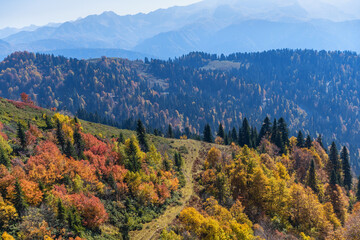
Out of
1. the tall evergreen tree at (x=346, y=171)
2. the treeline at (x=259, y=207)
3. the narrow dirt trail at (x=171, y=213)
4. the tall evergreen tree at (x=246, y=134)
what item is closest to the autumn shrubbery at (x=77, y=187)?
the narrow dirt trail at (x=171, y=213)

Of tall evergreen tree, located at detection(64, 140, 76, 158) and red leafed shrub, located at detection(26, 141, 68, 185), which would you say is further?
tall evergreen tree, located at detection(64, 140, 76, 158)

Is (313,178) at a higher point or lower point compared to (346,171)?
higher

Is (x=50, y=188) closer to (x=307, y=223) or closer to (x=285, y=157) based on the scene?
(x=307, y=223)

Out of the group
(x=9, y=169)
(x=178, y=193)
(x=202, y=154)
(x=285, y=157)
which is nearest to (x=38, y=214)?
(x=9, y=169)

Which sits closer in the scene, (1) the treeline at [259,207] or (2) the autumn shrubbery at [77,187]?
(2) the autumn shrubbery at [77,187]

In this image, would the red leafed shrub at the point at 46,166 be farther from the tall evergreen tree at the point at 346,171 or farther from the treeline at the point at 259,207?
the tall evergreen tree at the point at 346,171

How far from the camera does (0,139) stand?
50.7 metres

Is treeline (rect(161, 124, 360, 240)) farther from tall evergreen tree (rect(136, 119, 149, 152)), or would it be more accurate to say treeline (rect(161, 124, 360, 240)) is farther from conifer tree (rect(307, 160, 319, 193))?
tall evergreen tree (rect(136, 119, 149, 152))

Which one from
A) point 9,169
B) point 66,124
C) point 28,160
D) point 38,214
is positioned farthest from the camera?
point 66,124

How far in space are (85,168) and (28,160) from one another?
11176mm

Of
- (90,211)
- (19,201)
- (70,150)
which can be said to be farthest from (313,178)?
(19,201)

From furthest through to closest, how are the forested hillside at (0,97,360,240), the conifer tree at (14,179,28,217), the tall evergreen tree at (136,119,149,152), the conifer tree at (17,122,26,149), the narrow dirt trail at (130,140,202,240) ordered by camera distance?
the tall evergreen tree at (136,119,149,152) → the conifer tree at (17,122,26,149) → the narrow dirt trail at (130,140,202,240) → the forested hillside at (0,97,360,240) → the conifer tree at (14,179,28,217)

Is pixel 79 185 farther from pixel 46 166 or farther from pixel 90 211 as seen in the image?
pixel 46 166

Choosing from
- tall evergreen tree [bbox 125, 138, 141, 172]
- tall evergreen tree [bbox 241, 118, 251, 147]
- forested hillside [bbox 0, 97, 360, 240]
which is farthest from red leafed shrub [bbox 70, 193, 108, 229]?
tall evergreen tree [bbox 241, 118, 251, 147]
